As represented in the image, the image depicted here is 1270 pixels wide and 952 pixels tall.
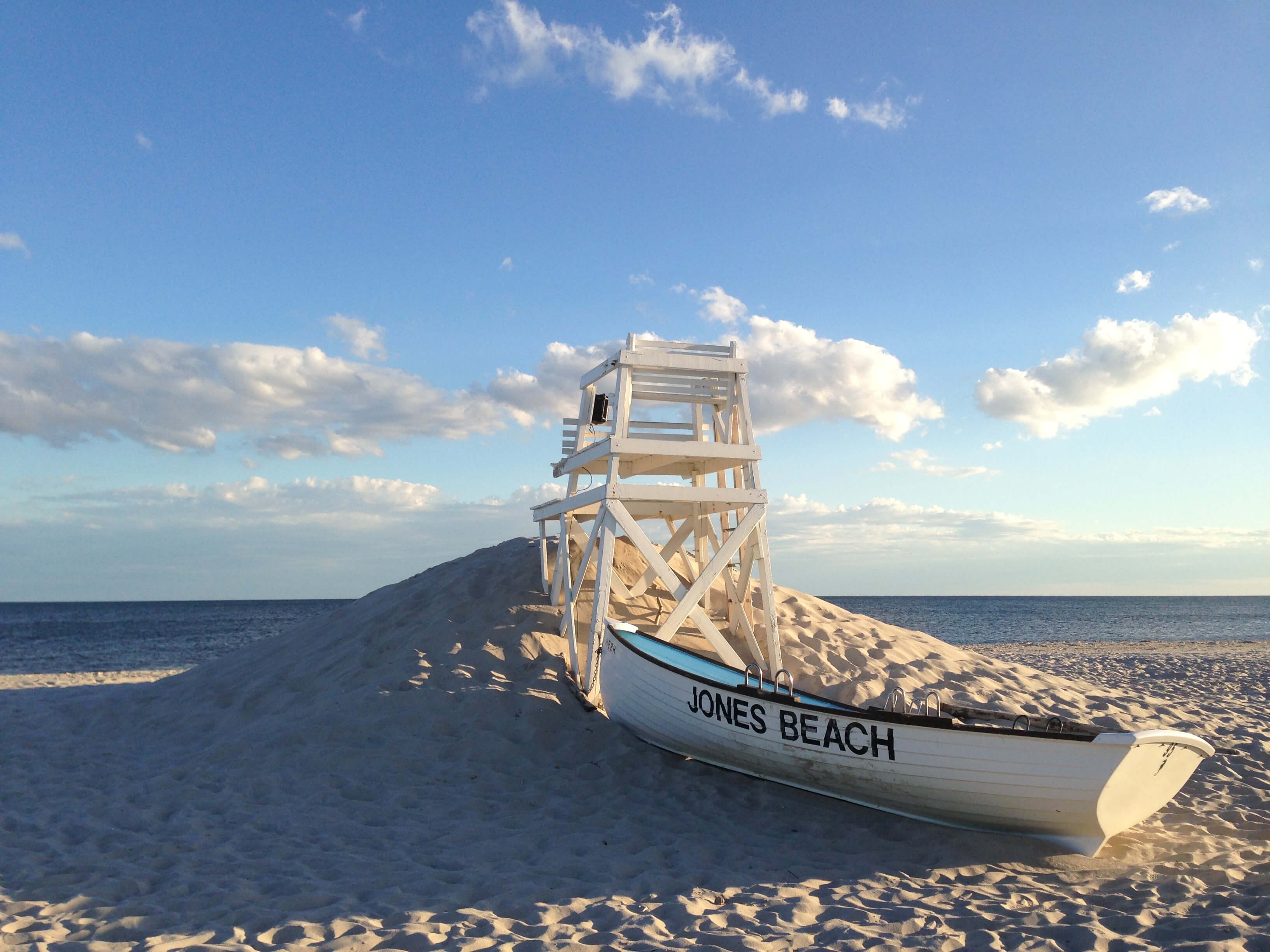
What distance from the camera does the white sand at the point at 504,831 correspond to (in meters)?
4.83

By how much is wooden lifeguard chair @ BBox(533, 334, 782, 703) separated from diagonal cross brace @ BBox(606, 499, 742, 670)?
0.02m

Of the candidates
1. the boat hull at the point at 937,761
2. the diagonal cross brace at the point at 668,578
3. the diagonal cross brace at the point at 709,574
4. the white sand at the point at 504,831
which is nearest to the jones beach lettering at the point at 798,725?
the boat hull at the point at 937,761

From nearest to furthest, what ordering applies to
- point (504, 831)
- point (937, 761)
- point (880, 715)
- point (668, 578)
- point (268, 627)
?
1. point (937, 761)
2. point (880, 715)
3. point (504, 831)
4. point (668, 578)
5. point (268, 627)

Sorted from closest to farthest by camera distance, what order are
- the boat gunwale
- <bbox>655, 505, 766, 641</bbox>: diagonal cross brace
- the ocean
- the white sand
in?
the white sand → the boat gunwale → <bbox>655, 505, 766, 641</bbox>: diagonal cross brace → the ocean

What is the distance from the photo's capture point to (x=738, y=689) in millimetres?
7207

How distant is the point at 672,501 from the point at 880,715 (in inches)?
176

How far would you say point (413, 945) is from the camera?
452cm

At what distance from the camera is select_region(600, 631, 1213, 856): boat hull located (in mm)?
5656

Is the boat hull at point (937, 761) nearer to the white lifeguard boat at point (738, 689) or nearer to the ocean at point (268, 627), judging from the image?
the white lifeguard boat at point (738, 689)

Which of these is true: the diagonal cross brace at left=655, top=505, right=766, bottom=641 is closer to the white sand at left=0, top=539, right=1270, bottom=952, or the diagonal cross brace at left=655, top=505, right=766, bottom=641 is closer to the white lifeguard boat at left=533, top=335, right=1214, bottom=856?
the white lifeguard boat at left=533, top=335, right=1214, bottom=856

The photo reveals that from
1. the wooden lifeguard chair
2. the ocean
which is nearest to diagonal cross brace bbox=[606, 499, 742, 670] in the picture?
the wooden lifeguard chair

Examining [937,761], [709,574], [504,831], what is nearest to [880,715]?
[937,761]

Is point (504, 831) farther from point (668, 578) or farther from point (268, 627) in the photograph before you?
point (268, 627)

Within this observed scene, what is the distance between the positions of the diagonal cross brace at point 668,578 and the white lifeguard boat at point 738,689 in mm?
20
